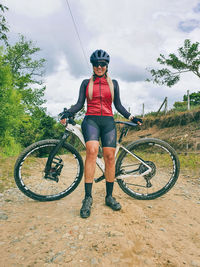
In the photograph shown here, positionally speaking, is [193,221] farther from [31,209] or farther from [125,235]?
[31,209]

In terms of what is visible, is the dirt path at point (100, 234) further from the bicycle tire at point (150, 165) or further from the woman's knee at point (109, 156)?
the woman's knee at point (109, 156)

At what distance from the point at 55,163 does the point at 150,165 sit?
5.49 feet

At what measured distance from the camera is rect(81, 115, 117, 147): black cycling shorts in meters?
3.14

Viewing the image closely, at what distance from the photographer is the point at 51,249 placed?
6.42 feet

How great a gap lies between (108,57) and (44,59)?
3393cm

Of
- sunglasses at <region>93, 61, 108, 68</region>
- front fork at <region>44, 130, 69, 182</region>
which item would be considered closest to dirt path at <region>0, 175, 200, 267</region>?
front fork at <region>44, 130, 69, 182</region>

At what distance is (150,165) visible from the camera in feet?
11.9

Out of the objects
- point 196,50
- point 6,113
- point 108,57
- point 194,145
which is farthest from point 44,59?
point 108,57

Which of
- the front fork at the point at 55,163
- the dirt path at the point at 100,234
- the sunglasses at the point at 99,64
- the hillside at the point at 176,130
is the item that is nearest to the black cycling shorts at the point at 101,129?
the front fork at the point at 55,163

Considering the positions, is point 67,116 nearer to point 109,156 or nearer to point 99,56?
point 109,156

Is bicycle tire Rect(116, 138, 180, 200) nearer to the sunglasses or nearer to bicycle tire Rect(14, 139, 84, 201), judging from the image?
bicycle tire Rect(14, 139, 84, 201)

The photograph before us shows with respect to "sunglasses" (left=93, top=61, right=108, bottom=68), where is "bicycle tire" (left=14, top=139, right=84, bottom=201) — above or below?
below

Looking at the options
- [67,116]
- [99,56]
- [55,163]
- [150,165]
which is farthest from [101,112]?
[150,165]

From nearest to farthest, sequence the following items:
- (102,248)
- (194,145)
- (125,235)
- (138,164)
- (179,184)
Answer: (102,248) → (125,235) → (138,164) → (179,184) → (194,145)
